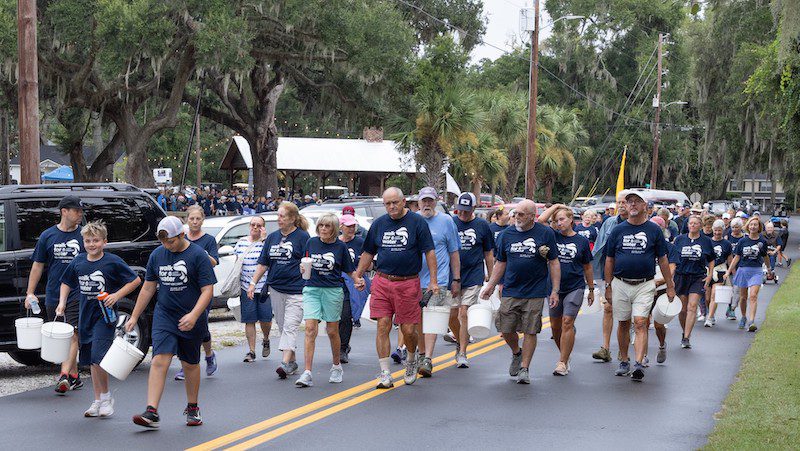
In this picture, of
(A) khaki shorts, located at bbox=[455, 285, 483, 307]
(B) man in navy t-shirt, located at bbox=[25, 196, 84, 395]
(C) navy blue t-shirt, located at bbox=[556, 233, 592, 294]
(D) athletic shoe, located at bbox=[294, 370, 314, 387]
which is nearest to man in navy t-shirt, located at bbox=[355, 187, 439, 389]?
(D) athletic shoe, located at bbox=[294, 370, 314, 387]

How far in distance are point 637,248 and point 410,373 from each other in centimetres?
264

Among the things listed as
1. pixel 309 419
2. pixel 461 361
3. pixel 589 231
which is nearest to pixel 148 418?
pixel 309 419

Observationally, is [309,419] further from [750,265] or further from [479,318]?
[750,265]

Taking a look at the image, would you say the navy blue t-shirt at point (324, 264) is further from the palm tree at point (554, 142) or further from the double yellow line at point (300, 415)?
the palm tree at point (554, 142)

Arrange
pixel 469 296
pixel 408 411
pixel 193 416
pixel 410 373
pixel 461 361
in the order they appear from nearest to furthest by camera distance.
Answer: pixel 193 416, pixel 408 411, pixel 410 373, pixel 461 361, pixel 469 296

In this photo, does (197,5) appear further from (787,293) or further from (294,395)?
(294,395)

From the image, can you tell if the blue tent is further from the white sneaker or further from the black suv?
the white sneaker

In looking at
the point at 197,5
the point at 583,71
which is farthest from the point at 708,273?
the point at 583,71

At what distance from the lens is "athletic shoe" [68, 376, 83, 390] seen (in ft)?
31.3

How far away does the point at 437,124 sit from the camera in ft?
111

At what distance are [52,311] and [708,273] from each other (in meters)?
9.23

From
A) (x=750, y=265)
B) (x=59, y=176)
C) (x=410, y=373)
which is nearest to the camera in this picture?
(x=410, y=373)

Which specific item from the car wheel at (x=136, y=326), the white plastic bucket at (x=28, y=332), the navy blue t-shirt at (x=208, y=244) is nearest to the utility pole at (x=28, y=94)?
the car wheel at (x=136, y=326)

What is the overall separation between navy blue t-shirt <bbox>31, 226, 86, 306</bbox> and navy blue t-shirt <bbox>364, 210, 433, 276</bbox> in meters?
2.78
